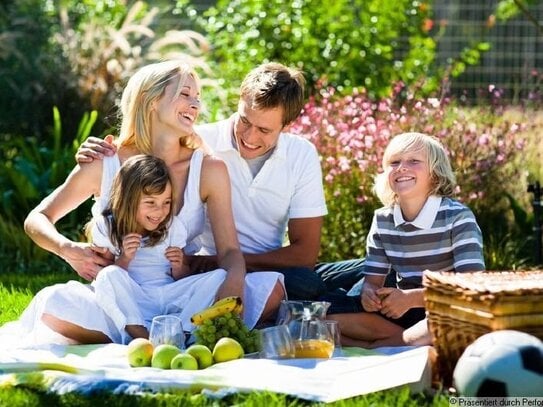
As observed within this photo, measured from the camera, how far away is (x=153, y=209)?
5109 mm

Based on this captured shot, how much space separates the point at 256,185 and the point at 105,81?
4099 mm

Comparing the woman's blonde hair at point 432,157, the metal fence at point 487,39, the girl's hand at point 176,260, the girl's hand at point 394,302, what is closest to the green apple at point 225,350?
the girl's hand at point 176,260

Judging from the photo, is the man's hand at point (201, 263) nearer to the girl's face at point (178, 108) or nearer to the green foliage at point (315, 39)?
the girl's face at point (178, 108)

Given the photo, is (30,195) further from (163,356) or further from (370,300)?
(163,356)

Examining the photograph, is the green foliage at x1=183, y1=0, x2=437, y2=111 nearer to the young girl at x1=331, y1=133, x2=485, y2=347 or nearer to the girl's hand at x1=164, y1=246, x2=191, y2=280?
the young girl at x1=331, y1=133, x2=485, y2=347

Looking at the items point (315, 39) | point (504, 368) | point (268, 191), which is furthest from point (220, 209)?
point (315, 39)

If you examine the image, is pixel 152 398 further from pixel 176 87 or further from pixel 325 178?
pixel 325 178

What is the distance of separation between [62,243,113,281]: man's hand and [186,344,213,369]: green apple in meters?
0.77

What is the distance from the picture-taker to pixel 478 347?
3.86 meters

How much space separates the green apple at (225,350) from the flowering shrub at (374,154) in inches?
104

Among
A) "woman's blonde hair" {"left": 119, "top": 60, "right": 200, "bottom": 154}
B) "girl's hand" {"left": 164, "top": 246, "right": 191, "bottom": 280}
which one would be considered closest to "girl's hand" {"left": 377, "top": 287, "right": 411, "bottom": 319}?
"girl's hand" {"left": 164, "top": 246, "right": 191, "bottom": 280}

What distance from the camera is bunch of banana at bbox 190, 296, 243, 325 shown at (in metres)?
4.80

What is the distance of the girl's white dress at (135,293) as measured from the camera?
502 centimetres

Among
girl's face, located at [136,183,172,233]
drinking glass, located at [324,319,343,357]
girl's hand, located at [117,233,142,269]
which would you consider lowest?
drinking glass, located at [324,319,343,357]
